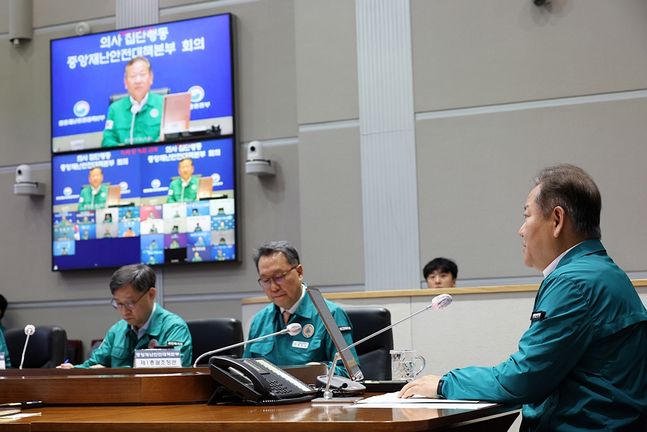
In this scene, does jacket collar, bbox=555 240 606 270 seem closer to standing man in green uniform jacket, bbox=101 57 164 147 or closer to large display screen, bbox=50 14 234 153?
large display screen, bbox=50 14 234 153

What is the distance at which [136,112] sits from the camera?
6305 mm

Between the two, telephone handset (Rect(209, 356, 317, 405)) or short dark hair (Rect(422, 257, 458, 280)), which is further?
short dark hair (Rect(422, 257, 458, 280))

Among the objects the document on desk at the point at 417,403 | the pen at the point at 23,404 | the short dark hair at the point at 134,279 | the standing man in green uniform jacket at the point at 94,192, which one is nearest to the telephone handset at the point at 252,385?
the document on desk at the point at 417,403

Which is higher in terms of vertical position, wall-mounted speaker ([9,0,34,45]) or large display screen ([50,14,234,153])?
wall-mounted speaker ([9,0,34,45])

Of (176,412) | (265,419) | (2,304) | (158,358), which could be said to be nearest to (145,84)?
(2,304)

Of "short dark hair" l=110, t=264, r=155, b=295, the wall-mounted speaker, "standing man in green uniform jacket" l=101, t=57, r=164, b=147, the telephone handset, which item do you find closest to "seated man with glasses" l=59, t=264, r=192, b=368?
"short dark hair" l=110, t=264, r=155, b=295

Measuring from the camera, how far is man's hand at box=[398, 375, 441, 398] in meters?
2.05

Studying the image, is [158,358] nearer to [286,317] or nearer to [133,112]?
[286,317]

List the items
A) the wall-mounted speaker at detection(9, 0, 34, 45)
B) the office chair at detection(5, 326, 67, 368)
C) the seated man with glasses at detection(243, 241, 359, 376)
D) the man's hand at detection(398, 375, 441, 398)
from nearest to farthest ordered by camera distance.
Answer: the man's hand at detection(398, 375, 441, 398), the seated man with glasses at detection(243, 241, 359, 376), the office chair at detection(5, 326, 67, 368), the wall-mounted speaker at detection(9, 0, 34, 45)

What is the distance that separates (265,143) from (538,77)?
1.94 m

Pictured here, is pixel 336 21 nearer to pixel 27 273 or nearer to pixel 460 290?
pixel 460 290

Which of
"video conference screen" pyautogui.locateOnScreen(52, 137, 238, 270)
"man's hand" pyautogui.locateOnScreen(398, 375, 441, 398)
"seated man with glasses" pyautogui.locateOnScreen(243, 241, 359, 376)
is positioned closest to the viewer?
"man's hand" pyautogui.locateOnScreen(398, 375, 441, 398)

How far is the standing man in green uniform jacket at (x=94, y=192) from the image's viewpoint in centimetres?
634

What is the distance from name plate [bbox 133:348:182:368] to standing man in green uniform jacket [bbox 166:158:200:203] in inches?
121
